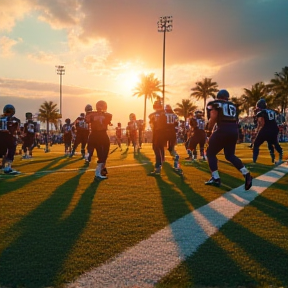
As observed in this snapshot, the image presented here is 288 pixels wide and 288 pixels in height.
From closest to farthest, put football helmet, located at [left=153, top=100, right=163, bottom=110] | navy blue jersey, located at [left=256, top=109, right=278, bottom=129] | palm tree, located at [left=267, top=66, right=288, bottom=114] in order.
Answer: football helmet, located at [left=153, top=100, right=163, bottom=110]
navy blue jersey, located at [left=256, top=109, right=278, bottom=129]
palm tree, located at [left=267, top=66, right=288, bottom=114]

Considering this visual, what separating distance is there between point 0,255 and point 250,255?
8.35ft

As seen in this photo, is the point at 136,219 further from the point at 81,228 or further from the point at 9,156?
the point at 9,156

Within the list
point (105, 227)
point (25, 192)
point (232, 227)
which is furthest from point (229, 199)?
point (25, 192)

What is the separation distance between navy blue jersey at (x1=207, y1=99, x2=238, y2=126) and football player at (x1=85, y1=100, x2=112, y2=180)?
10.00 ft

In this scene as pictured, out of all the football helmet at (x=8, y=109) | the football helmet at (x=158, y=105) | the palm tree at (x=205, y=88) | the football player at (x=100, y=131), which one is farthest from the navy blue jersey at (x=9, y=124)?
the palm tree at (x=205, y=88)

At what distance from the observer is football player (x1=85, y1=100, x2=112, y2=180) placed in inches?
358

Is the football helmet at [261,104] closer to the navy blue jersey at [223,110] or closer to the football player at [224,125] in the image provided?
the football player at [224,125]

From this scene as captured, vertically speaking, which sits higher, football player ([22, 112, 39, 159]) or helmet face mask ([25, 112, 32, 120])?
helmet face mask ([25, 112, 32, 120])

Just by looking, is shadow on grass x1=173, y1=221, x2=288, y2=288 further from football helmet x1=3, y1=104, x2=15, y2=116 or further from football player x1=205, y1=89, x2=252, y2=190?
football helmet x1=3, y1=104, x2=15, y2=116

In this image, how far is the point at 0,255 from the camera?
3.51m

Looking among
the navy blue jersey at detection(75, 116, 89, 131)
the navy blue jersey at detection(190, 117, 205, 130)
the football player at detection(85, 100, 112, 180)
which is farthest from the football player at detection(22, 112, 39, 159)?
the football player at detection(85, 100, 112, 180)

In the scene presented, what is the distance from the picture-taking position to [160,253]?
3.57 m

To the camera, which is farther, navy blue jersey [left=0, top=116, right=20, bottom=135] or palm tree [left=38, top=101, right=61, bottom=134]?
palm tree [left=38, top=101, right=61, bottom=134]

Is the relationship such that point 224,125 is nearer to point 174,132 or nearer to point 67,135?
point 174,132
